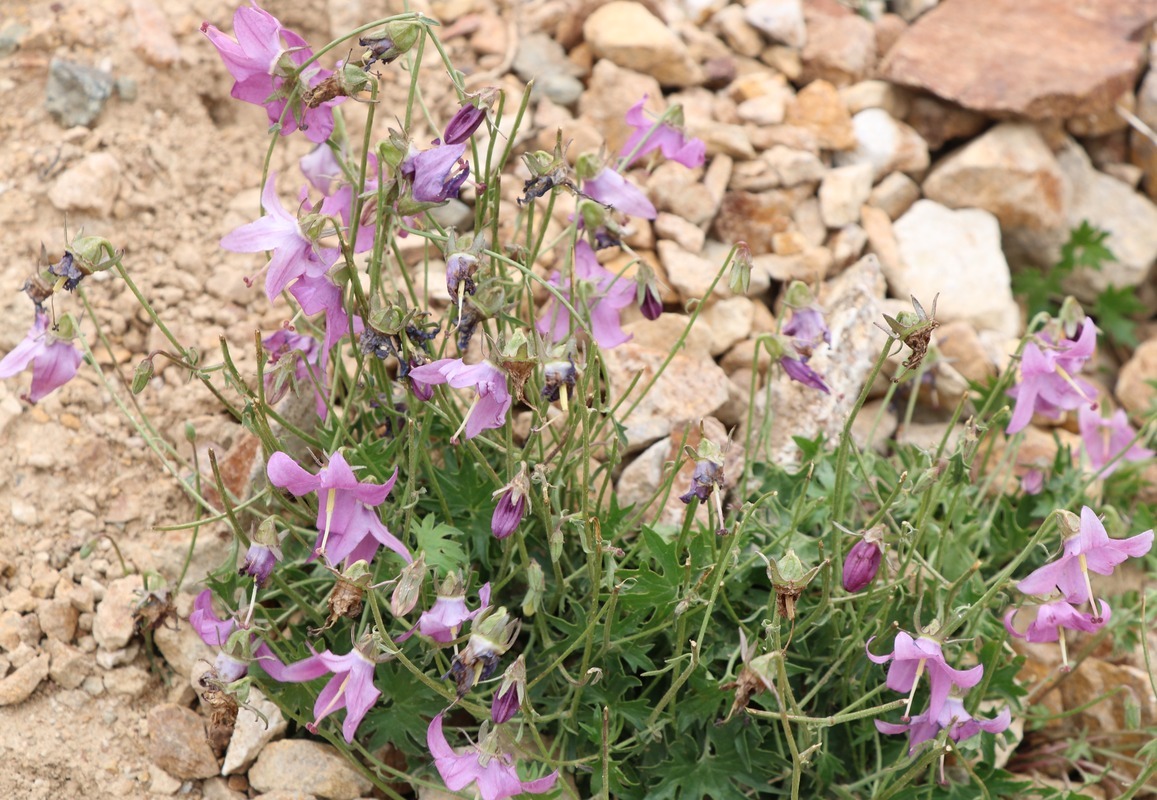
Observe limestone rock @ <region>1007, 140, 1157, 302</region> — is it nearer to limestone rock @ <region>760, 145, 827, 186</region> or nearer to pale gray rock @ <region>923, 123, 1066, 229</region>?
pale gray rock @ <region>923, 123, 1066, 229</region>

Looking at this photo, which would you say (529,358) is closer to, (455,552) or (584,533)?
(584,533)

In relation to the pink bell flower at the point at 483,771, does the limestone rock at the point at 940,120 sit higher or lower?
lower

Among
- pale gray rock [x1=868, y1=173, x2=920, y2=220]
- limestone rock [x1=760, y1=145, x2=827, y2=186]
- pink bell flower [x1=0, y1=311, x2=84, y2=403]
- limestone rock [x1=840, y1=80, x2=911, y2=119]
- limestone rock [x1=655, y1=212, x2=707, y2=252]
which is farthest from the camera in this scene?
limestone rock [x1=840, y1=80, x2=911, y2=119]

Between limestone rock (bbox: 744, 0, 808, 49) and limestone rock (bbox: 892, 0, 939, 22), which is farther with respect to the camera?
limestone rock (bbox: 892, 0, 939, 22)

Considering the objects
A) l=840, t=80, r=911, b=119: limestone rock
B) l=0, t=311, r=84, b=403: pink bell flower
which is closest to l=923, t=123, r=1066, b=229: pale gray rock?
l=840, t=80, r=911, b=119: limestone rock

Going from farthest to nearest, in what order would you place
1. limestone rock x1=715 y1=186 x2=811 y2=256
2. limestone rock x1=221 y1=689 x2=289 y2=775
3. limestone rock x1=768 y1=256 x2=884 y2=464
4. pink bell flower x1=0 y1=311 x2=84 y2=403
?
limestone rock x1=715 y1=186 x2=811 y2=256
limestone rock x1=768 y1=256 x2=884 y2=464
limestone rock x1=221 y1=689 x2=289 y2=775
pink bell flower x1=0 y1=311 x2=84 y2=403

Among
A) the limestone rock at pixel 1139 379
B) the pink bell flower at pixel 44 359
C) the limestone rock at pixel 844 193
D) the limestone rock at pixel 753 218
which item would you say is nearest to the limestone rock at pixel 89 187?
the pink bell flower at pixel 44 359

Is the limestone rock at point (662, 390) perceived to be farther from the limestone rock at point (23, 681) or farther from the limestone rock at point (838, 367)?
the limestone rock at point (23, 681)
